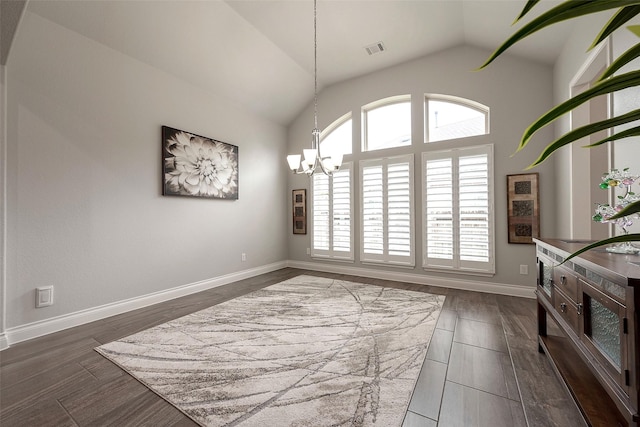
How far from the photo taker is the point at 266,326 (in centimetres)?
267

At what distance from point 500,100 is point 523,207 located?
1433 mm

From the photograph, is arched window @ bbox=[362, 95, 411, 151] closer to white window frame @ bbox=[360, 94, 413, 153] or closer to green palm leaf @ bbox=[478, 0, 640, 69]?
white window frame @ bbox=[360, 94, 413, 153]

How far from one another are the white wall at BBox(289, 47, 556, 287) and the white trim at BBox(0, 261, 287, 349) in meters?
2.95

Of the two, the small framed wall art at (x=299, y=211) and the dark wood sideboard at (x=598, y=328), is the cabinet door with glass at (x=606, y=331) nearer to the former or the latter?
the dark wood sideboard at (x=598, y=328)

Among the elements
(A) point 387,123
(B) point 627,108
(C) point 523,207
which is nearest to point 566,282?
(B) point 627,108

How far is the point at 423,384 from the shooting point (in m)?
1.80

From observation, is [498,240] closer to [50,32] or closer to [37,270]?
[37,270]

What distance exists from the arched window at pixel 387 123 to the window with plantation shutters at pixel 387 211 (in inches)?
12.8

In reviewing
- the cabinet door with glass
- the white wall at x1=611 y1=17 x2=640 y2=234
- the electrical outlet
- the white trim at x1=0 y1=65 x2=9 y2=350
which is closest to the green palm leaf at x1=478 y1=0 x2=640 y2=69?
the cabinet door with glass

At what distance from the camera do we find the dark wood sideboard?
41.6 inches

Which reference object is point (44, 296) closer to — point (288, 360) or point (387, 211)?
point (288, 360)

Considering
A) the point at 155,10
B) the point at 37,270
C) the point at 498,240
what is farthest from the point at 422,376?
the point at 155,10

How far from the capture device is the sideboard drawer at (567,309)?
4.96ft

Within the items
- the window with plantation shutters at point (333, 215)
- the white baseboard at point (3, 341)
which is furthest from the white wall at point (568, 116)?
the white baseboard at point (3, 341)
